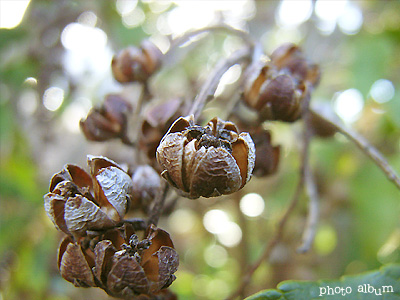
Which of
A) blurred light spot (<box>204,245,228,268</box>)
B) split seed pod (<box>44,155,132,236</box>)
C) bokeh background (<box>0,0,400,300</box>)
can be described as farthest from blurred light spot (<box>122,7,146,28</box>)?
split seed pod (<box>44,155,132,236</box>)

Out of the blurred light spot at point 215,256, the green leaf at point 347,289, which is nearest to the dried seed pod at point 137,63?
the green leaf at point 347,289

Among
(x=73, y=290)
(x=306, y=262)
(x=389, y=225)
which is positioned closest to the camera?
(x=389, y=225)

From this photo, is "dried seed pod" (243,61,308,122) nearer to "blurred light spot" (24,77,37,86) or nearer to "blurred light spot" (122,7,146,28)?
"blurred light spot" (24,77,37,86)

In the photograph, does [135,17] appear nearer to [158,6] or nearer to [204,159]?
[158,6]

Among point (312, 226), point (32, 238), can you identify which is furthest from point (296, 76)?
point (32, 238)

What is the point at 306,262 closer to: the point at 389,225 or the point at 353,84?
the point at 389,225

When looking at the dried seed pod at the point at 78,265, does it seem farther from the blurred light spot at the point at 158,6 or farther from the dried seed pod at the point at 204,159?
the blurred light spot at the point at 158,6
